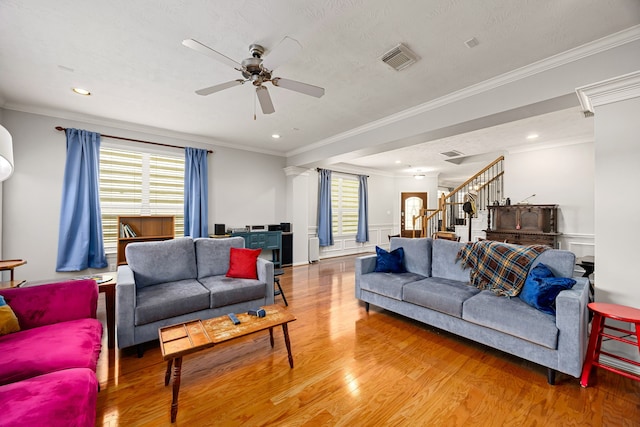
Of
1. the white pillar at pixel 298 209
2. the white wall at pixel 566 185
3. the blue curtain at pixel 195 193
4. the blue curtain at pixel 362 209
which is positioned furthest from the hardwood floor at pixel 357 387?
the blue curtain at pixel 362 209

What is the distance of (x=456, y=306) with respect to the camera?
103 inches

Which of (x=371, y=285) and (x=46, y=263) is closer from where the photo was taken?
(x=371, y=285)

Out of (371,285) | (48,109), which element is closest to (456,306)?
(371,285)

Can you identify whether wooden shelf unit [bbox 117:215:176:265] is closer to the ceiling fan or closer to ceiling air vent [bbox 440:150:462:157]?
the ceiling fan

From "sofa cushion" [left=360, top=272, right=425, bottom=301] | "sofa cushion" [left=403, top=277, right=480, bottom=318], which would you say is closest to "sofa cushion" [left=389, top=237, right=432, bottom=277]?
"sofa cushion" [left=360, top=272, right=425, bottom=301]

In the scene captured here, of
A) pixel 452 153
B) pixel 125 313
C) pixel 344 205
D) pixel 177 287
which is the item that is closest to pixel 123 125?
pixel 177 287

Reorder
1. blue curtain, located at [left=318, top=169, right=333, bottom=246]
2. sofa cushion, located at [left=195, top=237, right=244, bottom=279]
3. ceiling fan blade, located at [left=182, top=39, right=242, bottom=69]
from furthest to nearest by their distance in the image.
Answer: blue curtain, located at [left=318, top=169, right=333, bottom=246] → sofa cushion, located at [left=195, top=237, right=244, bottom=279] → ceiling fan blade, located at [left=182, top=39, right=242, bottom=69]

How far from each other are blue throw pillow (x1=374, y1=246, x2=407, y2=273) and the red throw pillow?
64.6 inches

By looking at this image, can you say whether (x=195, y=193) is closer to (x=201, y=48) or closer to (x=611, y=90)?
(x=201, y=48)

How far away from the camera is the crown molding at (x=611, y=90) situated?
6.87 feet

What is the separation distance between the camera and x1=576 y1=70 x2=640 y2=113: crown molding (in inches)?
82.4

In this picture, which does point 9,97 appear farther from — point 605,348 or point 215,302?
point 605,348

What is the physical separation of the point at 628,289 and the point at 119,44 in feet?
15.7

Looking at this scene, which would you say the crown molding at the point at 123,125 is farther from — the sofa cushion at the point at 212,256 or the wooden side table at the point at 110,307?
the wooden side table at the point at 110,307
